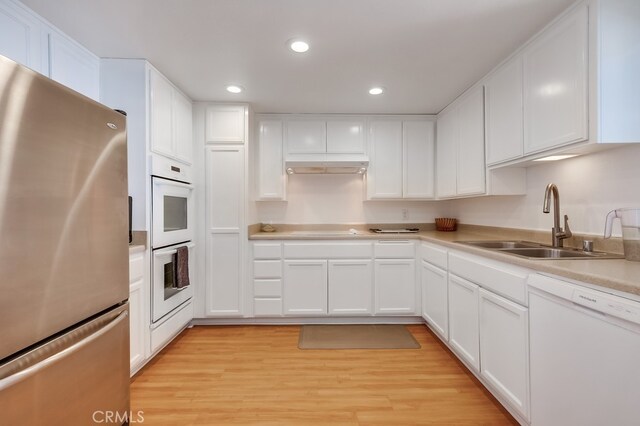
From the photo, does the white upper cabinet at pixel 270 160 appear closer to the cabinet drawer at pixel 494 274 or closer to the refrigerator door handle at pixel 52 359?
the cabinet drawer at pixel 494 274

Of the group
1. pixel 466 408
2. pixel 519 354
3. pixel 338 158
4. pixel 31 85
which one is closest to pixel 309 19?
pixel 31 85

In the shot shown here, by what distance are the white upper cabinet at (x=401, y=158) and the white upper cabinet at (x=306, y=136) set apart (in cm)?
57

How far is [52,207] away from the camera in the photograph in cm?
93

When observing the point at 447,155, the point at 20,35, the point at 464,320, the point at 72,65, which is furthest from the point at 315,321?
the point at 20,35

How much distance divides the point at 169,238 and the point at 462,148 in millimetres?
2781

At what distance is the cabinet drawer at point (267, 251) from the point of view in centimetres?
286

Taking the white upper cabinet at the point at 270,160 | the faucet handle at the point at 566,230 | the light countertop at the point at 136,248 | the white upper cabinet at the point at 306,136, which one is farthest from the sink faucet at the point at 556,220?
the light countertop at the point at 136,248

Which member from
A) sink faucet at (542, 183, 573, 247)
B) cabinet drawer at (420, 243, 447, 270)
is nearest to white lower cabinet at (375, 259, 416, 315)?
cabinet drawer at (420, 243, 447, 270)

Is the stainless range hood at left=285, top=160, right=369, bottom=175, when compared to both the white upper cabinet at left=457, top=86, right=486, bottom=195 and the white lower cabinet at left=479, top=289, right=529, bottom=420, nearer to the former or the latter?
the white upper cabinet at left=457, top=86, right=486, bottom=195

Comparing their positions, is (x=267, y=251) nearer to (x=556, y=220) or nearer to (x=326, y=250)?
(x=326, y=250)

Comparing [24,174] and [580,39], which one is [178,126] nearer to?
[24,174]

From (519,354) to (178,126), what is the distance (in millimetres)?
2977

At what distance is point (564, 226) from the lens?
187 cm

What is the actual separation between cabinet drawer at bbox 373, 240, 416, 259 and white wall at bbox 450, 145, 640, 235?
870 millimetres
